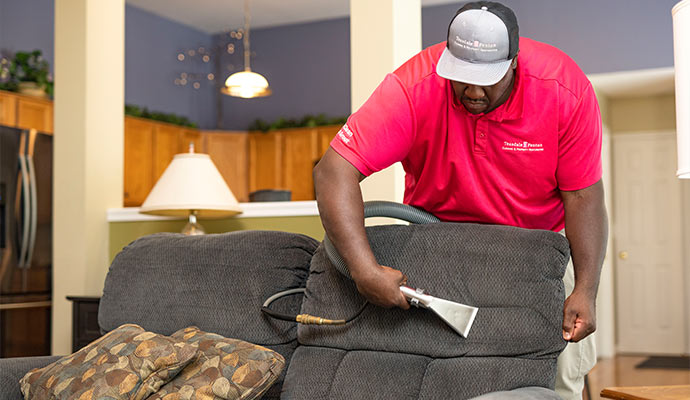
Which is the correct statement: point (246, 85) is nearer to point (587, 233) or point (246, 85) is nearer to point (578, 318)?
point (587, 233)

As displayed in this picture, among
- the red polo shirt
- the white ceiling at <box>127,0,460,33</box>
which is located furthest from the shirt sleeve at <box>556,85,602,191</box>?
the white ceiling at <box>127,0,460,33</box>

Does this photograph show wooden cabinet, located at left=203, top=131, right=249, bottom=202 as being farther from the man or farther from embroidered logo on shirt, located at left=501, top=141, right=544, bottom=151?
embroidered logo on shirt, located at left=501, top=141, right=544, bottom=151

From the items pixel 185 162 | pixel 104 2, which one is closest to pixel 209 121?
pixel 104 2

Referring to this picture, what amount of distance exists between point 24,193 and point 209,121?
3.81m

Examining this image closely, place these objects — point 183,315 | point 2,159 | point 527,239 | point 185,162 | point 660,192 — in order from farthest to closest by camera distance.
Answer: point 660,192
point 2,159
point 185,162
point 183,315
point 527,239

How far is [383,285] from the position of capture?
5.93 ft

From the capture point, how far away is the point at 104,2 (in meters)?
3.96

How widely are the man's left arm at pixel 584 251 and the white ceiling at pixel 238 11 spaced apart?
19.3ft

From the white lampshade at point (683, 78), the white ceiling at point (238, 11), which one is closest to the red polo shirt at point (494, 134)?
the white lampshade at point (683, 78)

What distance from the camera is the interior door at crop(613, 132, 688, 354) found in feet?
25.1

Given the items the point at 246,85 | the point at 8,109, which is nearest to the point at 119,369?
the point at 246,85

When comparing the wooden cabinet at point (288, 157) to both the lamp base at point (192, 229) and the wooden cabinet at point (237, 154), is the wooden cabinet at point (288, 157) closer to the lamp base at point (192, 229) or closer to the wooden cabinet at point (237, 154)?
the wooden cabinet at point (237, 154)

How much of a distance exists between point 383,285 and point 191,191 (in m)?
1.82

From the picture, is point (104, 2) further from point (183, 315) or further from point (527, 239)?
point (527, 239)
